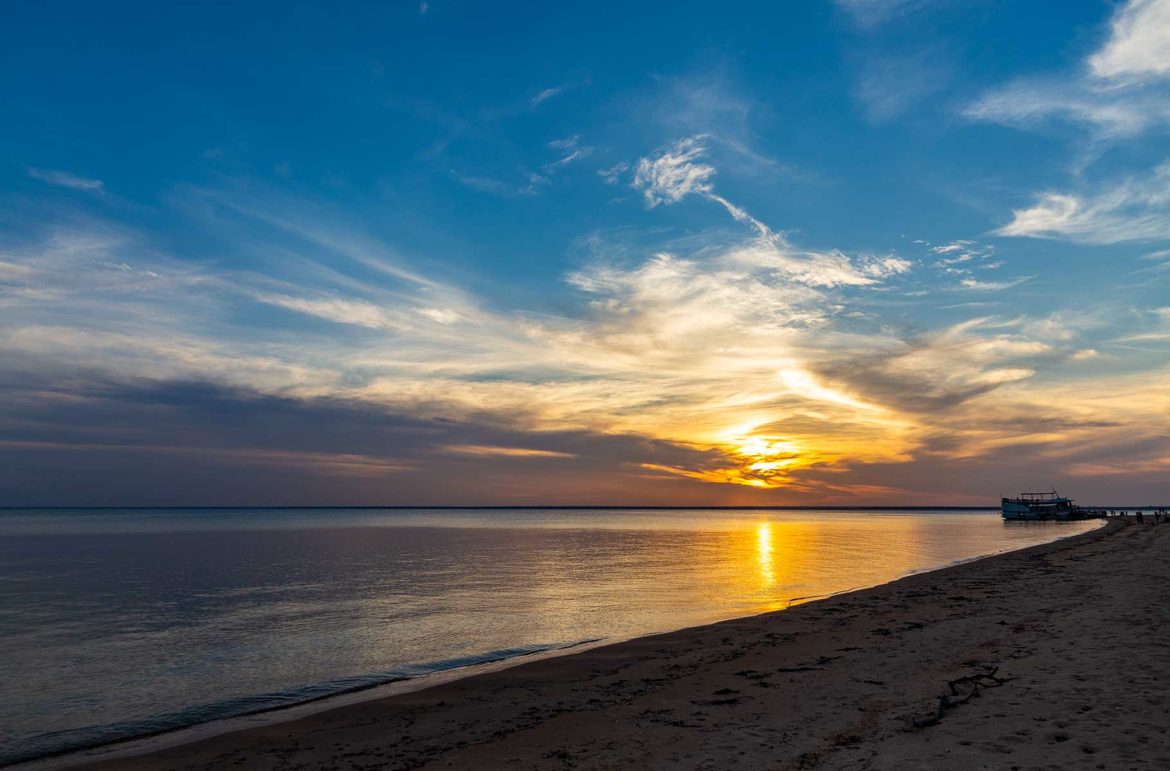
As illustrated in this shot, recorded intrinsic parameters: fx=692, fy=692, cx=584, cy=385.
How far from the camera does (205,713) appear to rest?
53.0 feet

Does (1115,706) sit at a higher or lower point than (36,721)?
higher

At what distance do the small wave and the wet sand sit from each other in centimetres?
198

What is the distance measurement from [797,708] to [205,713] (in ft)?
43.8

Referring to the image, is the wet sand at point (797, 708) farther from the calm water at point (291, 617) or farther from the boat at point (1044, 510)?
the boat at point (1044, 510)

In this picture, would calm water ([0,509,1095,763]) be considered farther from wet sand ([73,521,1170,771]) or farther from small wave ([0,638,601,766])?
wet sand ([73,521,1170,771])

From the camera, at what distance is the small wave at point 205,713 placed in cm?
1395

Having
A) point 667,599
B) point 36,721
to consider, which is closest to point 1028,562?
point 667,599

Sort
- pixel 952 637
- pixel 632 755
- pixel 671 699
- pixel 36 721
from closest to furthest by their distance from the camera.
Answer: pixel 632 755, pixel 671 699, pixel 36 721, pixel 952 637

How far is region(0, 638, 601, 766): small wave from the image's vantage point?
14.0 metres

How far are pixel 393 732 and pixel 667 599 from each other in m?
22.9

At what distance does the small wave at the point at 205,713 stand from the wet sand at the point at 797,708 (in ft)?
6.49

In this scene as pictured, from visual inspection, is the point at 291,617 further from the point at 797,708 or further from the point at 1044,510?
the point at 1044,510

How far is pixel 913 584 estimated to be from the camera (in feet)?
112

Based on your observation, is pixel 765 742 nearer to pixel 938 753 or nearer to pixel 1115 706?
pixel 938 753
